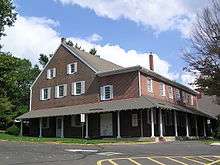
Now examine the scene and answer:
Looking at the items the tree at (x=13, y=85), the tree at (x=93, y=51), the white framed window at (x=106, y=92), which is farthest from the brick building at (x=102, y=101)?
the tree at (x=93, y=51)

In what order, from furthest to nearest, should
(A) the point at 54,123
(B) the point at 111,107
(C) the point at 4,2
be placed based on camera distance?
(A) the point at 54,123 → (C) the point at 4,2 → (B) the point at 111,107

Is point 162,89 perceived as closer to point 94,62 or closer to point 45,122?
point 94,62

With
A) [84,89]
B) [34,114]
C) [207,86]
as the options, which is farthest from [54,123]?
[207,86]

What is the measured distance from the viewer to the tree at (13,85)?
40594 millimetres

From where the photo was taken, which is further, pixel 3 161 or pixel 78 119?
pixel 78 119

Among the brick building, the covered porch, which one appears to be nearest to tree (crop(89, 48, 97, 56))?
the brick building

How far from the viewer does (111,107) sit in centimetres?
3734

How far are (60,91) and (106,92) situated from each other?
7.22 m

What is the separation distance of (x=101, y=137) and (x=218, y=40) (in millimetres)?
14369

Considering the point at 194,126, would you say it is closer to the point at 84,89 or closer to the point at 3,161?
the point at 84,89

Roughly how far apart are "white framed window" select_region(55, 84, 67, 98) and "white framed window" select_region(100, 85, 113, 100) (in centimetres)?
572

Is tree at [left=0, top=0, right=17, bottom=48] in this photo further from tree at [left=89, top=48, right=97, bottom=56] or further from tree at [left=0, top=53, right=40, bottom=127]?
tree at [left=89, top=48, right=97, bottom=56]

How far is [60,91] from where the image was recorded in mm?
45594

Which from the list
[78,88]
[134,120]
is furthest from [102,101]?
[134,120]
